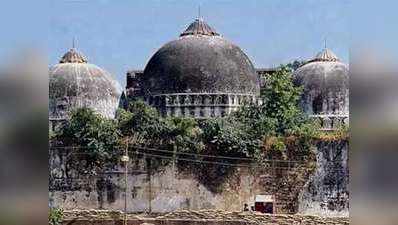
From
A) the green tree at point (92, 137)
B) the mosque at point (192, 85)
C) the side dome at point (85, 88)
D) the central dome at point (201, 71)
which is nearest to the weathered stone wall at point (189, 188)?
the green tree at point (92, 137)

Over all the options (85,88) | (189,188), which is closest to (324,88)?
(189,188)

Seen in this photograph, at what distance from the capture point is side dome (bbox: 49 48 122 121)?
11938 millimetres

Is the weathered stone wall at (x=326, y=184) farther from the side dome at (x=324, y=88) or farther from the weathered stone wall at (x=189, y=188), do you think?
the side dome at (x=324, y=88)

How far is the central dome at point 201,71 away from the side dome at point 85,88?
0.92 metres

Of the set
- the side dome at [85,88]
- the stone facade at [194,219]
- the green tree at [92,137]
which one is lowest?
the stone facade at [194,219]

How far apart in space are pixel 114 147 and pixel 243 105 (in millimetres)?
1930

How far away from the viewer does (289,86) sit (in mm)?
10891

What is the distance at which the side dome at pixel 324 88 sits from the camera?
39.6 feet

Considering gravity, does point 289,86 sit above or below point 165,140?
above

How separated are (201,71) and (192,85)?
232 mm
